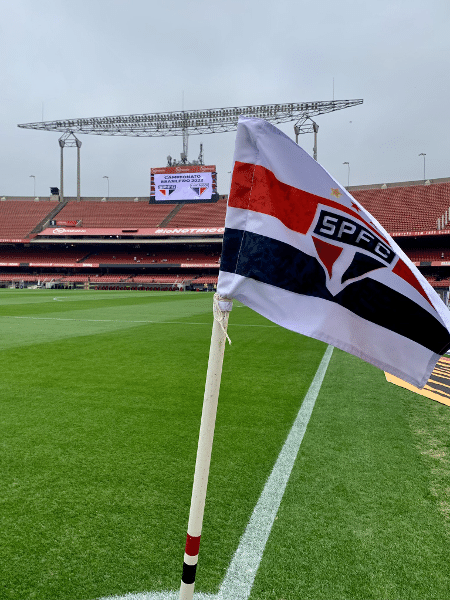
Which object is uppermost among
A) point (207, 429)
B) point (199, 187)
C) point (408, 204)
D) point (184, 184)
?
point (184, 184)

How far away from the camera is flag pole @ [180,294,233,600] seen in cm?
147

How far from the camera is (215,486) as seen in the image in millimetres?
2795

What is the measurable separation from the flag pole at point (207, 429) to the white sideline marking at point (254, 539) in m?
0.39

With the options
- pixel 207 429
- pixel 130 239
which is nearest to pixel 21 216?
pixel 130 239

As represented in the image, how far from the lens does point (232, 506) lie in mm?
2561

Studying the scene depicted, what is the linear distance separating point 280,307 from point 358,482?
1.89m

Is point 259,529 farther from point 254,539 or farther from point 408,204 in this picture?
point 408,204

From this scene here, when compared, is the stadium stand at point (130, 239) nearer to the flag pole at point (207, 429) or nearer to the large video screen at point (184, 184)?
the large video screen at point (184, 184)

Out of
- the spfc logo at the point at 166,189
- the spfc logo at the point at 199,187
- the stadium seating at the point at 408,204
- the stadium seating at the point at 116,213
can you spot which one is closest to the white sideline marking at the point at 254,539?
the stadium seating at the point at 408,204

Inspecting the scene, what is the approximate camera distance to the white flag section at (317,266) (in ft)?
5.17

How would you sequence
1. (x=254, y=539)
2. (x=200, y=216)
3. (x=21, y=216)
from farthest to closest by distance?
(x=21, y=216) < (x=200, y=216) < (x=254, y=539)

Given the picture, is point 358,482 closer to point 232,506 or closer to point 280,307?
point 232,506

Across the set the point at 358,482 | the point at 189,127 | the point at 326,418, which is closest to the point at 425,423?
the point at 326,418

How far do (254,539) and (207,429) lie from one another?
1.10 meters
